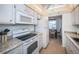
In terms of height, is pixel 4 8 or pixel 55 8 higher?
pixel 55 8

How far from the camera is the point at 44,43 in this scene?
4.88 meters

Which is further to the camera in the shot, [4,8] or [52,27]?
[52,27]

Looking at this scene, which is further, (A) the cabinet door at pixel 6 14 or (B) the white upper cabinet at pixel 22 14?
(B) the white upper cabinet at pixel 22 14

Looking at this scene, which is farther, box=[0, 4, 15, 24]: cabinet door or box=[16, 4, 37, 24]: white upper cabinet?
box=[16, 4, 37, 24]: white upper cabinet

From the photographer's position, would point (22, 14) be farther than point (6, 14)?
Yes

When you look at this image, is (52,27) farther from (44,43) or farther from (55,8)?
(44,43)
